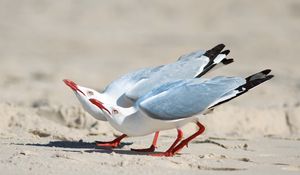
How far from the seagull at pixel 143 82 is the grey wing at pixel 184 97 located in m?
0.55

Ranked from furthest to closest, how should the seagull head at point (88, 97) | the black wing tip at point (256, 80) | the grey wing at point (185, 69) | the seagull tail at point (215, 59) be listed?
the seagull tail at point (215, 59), the grey wing at point (185, 69), the seagull head at point (88, 97), the black wing tip at point (256, 80)

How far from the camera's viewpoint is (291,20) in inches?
919

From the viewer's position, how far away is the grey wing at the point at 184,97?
7.42m

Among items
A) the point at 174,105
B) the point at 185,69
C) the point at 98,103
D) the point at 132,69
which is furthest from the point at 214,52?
the point at 132,69

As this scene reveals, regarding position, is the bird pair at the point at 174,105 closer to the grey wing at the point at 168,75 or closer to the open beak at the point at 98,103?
the open beak at the point at 98,103

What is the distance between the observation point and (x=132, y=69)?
17078 millimetres

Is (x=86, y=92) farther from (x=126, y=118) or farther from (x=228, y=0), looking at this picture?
(x=228, y=0)

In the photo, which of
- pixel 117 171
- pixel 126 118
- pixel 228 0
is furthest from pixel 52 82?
pixel 228 0

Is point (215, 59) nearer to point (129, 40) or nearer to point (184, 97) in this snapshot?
point (184, 97)

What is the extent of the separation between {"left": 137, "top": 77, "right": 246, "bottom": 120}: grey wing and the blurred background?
13.9ft

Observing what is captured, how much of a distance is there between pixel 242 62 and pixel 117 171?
12314mm

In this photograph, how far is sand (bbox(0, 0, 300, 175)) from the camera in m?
7.14

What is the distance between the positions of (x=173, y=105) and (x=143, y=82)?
101 centimetres

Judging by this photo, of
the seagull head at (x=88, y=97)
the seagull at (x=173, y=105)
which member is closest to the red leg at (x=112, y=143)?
the seagull head at (x=88, y=97)
